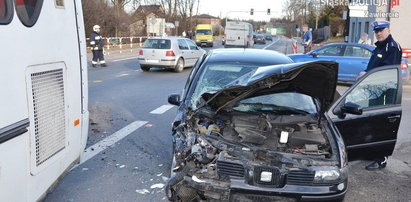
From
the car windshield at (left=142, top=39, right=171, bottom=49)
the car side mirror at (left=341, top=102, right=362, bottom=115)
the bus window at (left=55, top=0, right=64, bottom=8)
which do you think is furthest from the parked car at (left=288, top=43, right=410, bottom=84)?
the bus window at (left=55, top=0, right=64, bottom=8)

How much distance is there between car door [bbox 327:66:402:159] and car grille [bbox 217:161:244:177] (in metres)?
1.71

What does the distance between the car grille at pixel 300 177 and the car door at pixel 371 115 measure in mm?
1389

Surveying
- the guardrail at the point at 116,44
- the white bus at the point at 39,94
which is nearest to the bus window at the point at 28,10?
the white bus at the point at 39,94

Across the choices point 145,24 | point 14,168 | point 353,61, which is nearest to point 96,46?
point 353,61

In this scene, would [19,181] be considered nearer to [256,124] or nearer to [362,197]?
[256,124]

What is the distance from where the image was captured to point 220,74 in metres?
5.24

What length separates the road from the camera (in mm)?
4422

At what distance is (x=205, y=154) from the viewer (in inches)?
142

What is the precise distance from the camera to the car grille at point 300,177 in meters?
3.45

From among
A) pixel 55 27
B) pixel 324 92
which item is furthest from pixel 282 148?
pixel 55 27

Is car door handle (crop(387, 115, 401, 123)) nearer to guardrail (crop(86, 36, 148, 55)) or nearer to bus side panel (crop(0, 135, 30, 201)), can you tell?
bus side panel (crop(0, 135, 30, 201))

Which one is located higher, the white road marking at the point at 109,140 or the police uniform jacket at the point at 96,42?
the police uniform jacket at the point at 96,42

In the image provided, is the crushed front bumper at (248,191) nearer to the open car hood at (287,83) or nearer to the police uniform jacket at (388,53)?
the open car hood at (287,83)

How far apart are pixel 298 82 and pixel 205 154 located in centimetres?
113
